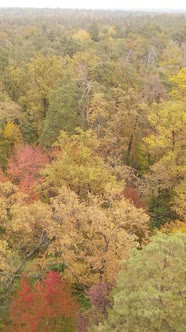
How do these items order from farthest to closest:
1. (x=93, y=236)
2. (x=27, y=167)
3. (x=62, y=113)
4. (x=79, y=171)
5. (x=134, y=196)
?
(x=62, y=113), (x=27, y=167), (x=134, y=196), (x=79, y=171), (x=93, y=236)

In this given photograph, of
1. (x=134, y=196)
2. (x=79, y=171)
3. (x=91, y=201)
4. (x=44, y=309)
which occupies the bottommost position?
(x=134, y=196)

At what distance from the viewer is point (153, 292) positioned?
16.5m

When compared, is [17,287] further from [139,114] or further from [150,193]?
[139,114]

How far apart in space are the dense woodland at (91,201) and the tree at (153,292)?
45 millimetres

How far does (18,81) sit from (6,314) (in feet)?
97.8

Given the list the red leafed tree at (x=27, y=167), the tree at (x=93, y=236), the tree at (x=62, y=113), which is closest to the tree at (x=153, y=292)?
the tree at (x=93, y=236)

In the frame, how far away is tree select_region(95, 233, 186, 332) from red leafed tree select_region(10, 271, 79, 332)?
4323 mm

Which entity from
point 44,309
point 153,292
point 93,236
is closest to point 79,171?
point 93,236

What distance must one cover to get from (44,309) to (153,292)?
7.43 meters

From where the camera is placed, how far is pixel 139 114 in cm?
3897

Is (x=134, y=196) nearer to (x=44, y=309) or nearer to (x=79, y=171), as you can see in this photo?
(x=79, y=171)

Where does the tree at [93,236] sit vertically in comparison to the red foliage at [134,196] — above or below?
above

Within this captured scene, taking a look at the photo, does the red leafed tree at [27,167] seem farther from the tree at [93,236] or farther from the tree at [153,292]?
the tree at [153,292]

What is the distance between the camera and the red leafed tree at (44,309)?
2128cm
